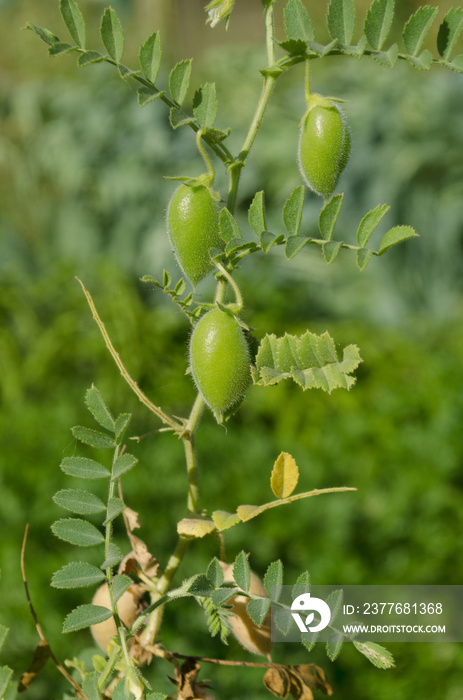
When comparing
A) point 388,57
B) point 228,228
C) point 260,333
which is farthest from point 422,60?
point 260,333

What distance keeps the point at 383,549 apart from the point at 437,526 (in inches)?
4.8

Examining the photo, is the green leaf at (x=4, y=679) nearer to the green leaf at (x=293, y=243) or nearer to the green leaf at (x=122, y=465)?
the green leaf at (x=122, y=465)

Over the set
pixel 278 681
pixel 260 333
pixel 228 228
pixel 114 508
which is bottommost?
pixel 260 333

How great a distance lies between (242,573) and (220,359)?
0.10 metres

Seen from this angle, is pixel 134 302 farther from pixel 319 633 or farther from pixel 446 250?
pixel 319 633

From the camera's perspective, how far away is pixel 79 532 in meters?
0.36

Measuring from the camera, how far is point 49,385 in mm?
1945

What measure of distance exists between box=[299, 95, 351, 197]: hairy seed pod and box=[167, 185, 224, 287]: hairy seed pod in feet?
0.16

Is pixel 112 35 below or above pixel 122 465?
above

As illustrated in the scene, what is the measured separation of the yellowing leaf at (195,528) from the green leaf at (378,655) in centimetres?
9

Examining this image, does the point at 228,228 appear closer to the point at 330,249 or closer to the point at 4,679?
the point at 330,249
